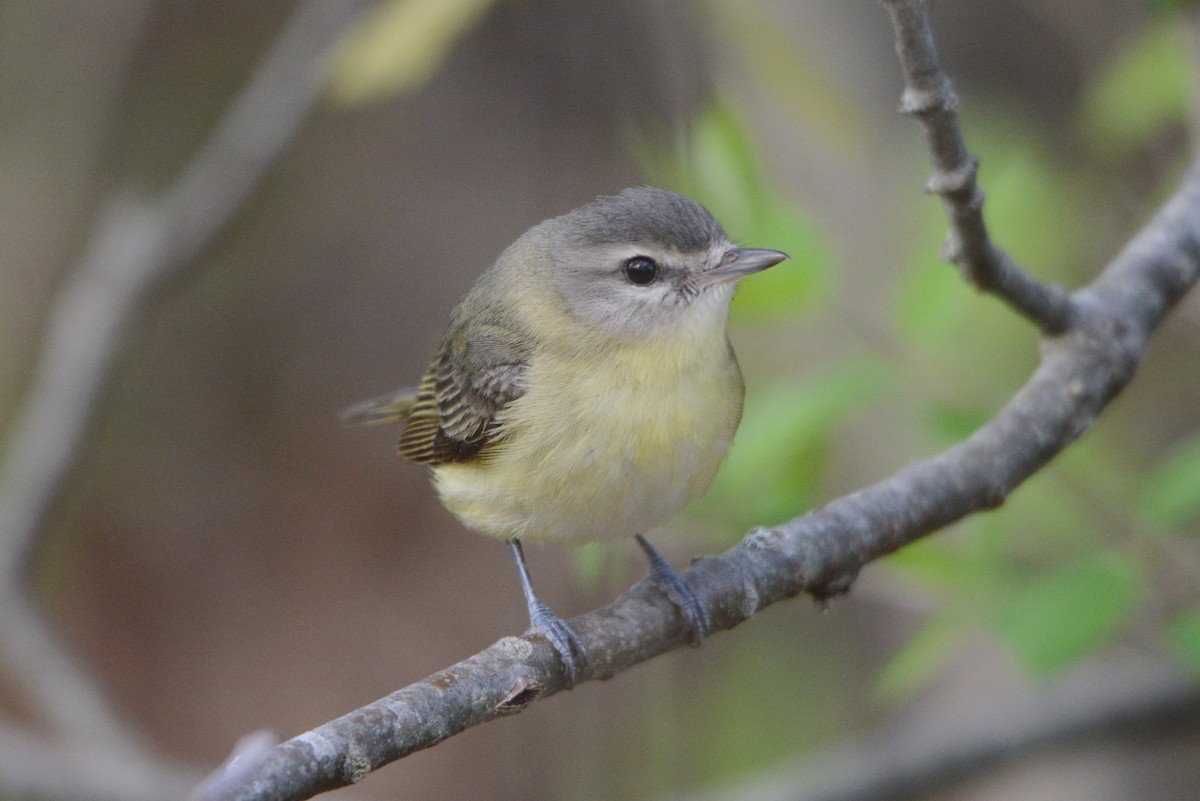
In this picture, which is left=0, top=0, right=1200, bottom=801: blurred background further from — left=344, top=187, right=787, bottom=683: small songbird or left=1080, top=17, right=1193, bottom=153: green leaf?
left=344, top=187, right=787, bottom=683: small songbird

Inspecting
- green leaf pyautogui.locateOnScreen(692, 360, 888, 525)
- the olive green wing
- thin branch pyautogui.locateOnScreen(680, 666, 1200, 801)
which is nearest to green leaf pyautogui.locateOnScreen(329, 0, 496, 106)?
the olive green wing

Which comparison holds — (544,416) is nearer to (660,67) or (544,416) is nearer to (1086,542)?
(660,67)

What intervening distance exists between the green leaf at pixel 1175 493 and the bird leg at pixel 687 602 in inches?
43.0

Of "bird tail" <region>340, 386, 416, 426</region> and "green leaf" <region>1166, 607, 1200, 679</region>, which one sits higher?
"bird tail" <region>340, 386, 416, 426</region>

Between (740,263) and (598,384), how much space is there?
1.44 feet

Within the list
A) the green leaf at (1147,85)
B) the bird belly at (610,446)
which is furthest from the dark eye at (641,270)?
the green leaf at (1147,85)

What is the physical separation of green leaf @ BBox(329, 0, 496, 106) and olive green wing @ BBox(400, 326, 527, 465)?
0.71 meters

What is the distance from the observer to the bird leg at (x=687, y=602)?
102 inches

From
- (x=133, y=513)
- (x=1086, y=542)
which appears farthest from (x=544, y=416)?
(x=133, y=513)

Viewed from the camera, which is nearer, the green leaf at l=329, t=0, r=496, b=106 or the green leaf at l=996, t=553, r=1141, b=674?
the green leaf at l=996, t=553, r=1141, b=674

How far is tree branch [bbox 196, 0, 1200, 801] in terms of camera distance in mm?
2090

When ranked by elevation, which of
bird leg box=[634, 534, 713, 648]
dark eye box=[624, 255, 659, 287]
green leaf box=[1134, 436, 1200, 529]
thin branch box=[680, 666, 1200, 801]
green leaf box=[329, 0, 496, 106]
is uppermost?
green leaf box=[329, 0, 496, 106]

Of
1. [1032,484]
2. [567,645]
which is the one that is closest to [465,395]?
[567,645]

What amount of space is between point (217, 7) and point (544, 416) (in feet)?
17.5
